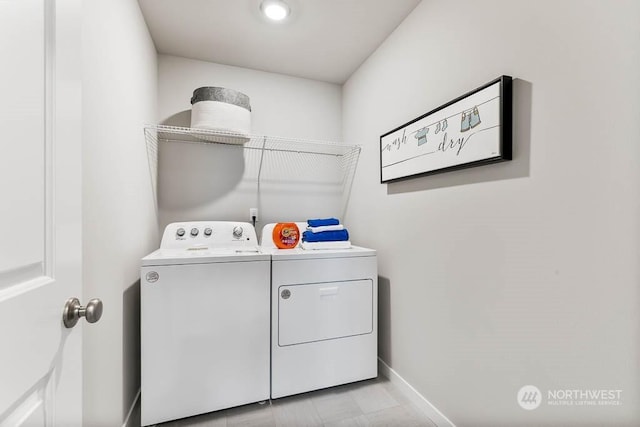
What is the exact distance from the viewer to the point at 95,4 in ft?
3.66

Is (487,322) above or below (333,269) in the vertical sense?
below

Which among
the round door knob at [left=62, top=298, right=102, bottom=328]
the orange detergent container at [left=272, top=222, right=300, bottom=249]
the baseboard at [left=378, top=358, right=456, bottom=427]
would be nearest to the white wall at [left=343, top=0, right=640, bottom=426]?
the baseboard at [left=378, top=358, right=456, bottom=427]

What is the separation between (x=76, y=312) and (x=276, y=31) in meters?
1.95

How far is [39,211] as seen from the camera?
0.59 metres

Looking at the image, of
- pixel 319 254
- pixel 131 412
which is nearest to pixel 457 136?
pixel 319 254

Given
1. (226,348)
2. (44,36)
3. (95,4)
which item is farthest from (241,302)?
(95,4)

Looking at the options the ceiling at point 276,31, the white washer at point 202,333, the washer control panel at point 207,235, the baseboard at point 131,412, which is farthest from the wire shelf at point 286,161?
the baseboard at point 131,412

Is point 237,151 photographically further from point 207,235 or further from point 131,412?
point 131,412

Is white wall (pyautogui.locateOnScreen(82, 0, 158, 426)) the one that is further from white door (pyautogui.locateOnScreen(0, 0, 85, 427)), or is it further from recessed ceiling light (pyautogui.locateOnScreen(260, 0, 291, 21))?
recessed ceiling light (pyautogui.locateOnScreen(260, 0, 291, 21))

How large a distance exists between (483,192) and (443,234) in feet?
1.04

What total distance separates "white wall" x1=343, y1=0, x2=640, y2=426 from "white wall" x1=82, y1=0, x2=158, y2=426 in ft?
5.14

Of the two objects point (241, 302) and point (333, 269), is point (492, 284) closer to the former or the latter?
point (333, 269)

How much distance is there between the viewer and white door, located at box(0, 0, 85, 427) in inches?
19.8

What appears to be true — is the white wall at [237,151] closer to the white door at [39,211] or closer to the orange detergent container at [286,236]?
the orange detergent container at [286,236]
